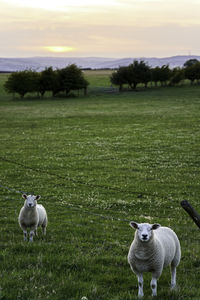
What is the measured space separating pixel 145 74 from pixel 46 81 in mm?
34912

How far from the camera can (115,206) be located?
15492 millimetres

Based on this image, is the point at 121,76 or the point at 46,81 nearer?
the point at 46,81

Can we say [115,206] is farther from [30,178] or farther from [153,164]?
[153,164]

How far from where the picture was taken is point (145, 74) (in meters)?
119

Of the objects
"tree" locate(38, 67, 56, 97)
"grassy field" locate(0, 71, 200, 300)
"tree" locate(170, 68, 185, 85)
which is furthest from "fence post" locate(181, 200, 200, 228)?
"tree" locate(170, 68, 185, 85)

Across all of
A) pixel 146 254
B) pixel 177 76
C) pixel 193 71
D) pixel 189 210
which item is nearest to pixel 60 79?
pixel 177 76

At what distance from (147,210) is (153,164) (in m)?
9.59

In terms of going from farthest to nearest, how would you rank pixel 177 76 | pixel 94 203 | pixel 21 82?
1. pixel 177 76
2. pixel 21 82
3. pixel 94 203

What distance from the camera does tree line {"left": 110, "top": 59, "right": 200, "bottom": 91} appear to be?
117m

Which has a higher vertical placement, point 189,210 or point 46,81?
point 46,81

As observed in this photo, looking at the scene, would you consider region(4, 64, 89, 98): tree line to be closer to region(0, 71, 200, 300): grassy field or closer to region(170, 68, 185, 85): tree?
region(170, 68, 185, 85): tree

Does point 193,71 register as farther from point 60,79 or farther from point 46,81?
point 46,81

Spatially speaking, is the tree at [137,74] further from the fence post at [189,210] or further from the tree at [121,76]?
the fence post at [189,210]

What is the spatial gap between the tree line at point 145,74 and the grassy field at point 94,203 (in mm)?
76969
